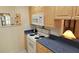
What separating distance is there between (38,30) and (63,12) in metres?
0.43

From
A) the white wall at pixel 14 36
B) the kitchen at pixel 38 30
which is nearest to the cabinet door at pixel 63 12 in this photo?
the kitchen at pixel 38 30

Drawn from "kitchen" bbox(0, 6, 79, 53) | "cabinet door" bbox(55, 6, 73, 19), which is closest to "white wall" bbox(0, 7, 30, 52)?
"kitchen" bbox(0, 6, 79, 53)

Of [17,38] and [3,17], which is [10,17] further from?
[17,38]

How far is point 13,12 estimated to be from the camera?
93 cm

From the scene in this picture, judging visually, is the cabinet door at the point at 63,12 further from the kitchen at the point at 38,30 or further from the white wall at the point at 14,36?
the white wall at the point at 14,36

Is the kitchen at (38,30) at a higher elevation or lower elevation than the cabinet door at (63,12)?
lower

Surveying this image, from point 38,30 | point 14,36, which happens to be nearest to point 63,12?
point 38,30

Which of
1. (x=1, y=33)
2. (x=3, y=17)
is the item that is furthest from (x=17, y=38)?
(x=3, y=17)

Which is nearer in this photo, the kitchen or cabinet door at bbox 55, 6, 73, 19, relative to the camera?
the kitchen

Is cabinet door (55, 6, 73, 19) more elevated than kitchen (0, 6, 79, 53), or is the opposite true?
cabinet door (55, 6, 73, 19)

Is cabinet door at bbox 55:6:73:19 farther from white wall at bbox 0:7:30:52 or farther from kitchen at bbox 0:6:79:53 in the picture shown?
white wall at bbox 0:7:30:52

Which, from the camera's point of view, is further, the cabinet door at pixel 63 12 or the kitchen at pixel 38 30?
the cabinet door at pixel 63 12

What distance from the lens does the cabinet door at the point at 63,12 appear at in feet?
3.90

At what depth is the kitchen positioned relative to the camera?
957 millimetres
